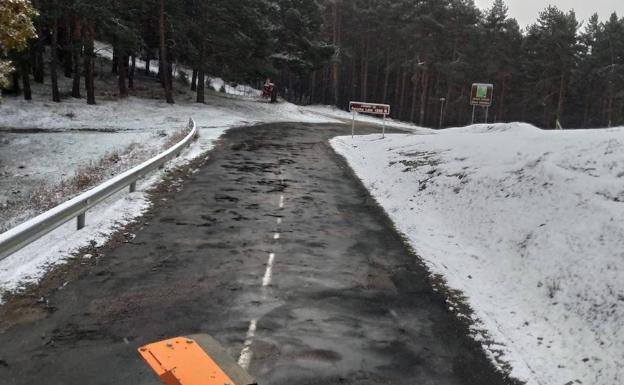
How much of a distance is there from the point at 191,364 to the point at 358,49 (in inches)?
2891

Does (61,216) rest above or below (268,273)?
above

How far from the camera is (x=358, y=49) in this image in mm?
73250

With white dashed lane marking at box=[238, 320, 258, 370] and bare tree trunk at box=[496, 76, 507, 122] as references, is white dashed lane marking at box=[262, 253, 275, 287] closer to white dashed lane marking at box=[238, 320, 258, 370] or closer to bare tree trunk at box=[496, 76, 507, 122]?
white dashed lane marking at box=[238, 320, 258, 370]

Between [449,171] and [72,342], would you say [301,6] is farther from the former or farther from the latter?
[72,342]

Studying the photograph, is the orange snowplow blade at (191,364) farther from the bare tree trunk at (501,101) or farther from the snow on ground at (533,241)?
the bare tree trunk at (501,101)

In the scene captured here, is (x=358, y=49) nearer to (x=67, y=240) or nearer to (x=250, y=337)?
(x=67, y=240)

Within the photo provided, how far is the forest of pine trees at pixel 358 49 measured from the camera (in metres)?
35.4

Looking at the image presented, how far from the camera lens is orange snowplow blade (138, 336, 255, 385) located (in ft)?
9.92

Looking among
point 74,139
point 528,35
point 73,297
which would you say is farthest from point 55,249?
point 528,35

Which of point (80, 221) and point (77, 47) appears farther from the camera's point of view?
point (77, 47)

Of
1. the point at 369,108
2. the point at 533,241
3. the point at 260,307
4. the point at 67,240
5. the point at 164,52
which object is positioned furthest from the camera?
the point at 164,52

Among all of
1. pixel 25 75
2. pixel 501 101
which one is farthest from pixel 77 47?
pixel 501 101

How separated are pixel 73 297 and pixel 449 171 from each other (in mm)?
10200

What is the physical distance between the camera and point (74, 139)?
24.3 meters
